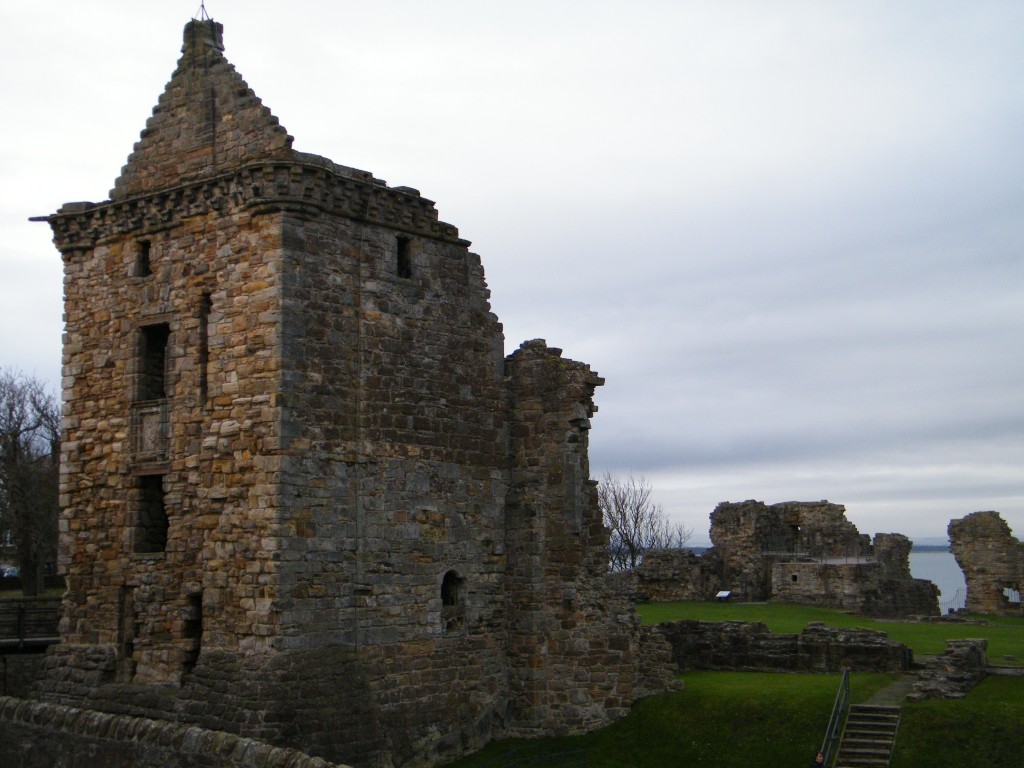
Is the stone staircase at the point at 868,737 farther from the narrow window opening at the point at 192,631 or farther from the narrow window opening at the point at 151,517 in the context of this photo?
the narrow window opening at the point at 151,517

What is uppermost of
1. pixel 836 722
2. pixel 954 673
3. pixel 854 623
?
pixel 854 623

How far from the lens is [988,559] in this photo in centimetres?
3588

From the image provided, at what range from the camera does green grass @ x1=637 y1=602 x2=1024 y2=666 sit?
80.3ft

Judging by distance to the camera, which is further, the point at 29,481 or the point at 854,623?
the point at 29,481

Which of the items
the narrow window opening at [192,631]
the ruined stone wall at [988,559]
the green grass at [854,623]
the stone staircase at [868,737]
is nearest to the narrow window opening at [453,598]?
Result: the narrow window opening at [192,631]

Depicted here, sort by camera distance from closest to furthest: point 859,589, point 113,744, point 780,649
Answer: point 113,744
point 780,649
point 859,589

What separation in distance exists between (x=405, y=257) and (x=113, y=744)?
8.86 meters

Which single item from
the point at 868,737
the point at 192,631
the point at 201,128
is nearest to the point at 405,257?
the point at 201,128

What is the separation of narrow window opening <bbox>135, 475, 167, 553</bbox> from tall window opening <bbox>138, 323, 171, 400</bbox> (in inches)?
56.2

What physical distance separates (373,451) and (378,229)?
145 inches

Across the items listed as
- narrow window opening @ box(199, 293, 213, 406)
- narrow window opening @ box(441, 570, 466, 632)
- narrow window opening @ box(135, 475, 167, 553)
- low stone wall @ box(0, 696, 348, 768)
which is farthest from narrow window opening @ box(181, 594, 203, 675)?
narrow window opening @ box(441, 570, 466, 632)

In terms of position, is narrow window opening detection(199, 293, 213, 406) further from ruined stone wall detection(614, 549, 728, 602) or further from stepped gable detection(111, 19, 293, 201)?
ruined stone wall detection(614, 549, 728, 602)

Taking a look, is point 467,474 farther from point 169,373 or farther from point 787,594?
point 787,594

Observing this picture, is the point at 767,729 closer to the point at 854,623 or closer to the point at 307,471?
the point at 307,471
